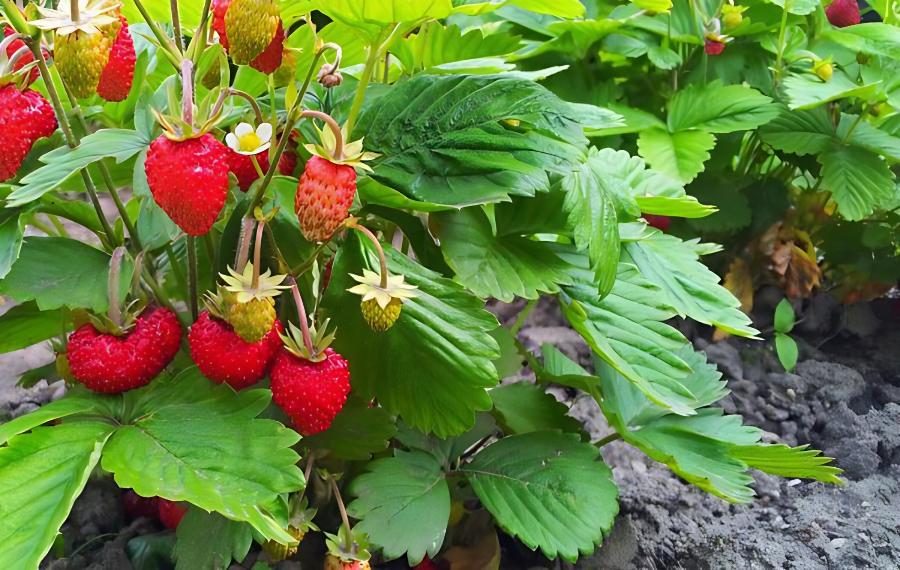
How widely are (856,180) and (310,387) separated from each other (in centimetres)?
113

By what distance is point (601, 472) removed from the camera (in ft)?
3.09

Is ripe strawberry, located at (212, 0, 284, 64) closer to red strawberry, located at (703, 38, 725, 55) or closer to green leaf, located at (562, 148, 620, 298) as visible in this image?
green leaf, located at (562, 148, 620, 298)

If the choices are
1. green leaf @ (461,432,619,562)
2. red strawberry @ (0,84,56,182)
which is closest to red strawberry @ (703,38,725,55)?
green leaf @ (461,432,619,562)

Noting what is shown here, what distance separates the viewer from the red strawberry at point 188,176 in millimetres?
605

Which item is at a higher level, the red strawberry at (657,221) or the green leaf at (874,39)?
the green leaf at (874,39)

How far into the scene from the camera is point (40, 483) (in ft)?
2.16

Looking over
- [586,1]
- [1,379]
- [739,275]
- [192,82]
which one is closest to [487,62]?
[192,82]

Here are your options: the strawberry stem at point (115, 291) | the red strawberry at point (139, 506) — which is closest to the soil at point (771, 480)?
the red strawberry at point (139, 506)

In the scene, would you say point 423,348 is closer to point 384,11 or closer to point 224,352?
point 224,352

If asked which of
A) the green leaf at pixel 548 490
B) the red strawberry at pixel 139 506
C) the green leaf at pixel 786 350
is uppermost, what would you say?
the green leaf at pixel 548 490

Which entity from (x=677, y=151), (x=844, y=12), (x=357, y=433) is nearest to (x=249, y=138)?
(x=357, y=433)

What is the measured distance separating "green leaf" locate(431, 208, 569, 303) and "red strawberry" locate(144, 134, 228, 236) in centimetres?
26

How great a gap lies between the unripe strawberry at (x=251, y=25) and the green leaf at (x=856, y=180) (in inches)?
43.8

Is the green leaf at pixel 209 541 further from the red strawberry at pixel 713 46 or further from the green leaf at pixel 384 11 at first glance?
the red strawberry at pixel 713 46
